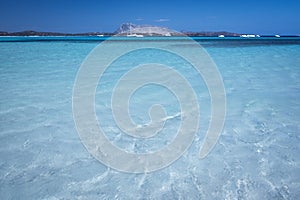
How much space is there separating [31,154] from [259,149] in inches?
126

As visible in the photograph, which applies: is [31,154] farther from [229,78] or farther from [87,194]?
[229,78]

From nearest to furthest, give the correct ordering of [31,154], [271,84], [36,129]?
[31,154]
[36,129]
[271,84]

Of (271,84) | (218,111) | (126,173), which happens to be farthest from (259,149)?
(271,84)

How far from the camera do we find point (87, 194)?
257cm

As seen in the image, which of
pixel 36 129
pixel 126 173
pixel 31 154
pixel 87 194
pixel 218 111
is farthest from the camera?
pixel 218 111

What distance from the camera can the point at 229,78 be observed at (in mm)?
8828

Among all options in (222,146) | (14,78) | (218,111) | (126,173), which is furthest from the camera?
(14,78)

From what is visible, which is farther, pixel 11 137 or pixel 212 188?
pixel 11 137

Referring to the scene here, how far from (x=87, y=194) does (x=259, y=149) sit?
2443mm

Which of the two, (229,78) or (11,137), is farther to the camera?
(229,78)

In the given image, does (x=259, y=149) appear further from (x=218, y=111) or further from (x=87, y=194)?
(x=87, y=194)

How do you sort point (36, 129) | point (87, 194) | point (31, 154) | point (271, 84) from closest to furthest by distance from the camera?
point (87, 194) → point (31, 154) → point (36, 129) → point (271, 84)

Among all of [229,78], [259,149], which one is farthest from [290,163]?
[229,78]

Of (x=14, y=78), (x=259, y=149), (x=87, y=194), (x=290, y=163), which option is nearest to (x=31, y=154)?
(x=87, y=194)
